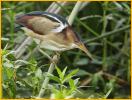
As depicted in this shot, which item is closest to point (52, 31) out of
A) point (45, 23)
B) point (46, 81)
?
point (45, 23)

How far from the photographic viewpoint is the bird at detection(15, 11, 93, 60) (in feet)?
3.73

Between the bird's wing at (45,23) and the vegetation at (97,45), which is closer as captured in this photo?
the bird's wing at (45,23)

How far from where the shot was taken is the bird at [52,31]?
3.73ft

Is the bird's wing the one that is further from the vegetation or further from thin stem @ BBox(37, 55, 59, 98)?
the vegetation

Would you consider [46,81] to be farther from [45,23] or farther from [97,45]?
[97,45]

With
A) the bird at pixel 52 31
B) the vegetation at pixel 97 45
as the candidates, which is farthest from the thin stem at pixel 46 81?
the vegetation at pixel 97 45

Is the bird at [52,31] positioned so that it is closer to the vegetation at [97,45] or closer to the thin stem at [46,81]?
the thin stem at [46,81]

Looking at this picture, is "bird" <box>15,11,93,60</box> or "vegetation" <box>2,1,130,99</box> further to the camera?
"vegetation" <box>2,1,130,99</box>

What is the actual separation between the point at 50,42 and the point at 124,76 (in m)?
1.08

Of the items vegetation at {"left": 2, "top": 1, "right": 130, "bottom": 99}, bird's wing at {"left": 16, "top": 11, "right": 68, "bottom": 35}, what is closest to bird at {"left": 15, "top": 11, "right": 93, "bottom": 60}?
bird's wing at {"left": 16, "top": 11, "right": 68, "bottom": 35}

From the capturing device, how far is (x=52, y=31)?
1156 mm

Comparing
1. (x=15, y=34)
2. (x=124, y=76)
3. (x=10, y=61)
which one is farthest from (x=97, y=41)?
(x=10, y=61)

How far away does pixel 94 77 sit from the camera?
2.03 m

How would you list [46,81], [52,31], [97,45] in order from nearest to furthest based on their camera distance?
[52,31]
[46,81]
[97,45]
